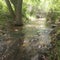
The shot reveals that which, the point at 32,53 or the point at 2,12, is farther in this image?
the point at 2,12

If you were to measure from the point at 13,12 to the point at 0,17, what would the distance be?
1.23 meters

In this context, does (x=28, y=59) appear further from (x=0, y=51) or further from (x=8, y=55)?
(x=0, y=51)

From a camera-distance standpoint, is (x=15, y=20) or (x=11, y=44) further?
(x=15, y=20)

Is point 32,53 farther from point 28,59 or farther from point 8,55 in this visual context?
point 8,55

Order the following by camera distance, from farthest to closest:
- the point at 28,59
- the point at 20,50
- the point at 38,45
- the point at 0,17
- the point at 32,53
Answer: the point at 0,17
the point at 38,45
the point at 20,50
the point at 32,53
the point at 28,59

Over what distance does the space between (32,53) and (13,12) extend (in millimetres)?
8451

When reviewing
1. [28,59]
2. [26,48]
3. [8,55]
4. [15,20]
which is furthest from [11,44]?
[15,20]

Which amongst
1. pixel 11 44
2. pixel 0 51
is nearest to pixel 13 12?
pixel 11 44

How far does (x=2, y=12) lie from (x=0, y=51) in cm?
906

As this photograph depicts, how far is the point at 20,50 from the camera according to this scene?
594 centimetres

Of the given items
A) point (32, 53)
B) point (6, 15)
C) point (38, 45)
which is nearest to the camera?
point (32, 53)

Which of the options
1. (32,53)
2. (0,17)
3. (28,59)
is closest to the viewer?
(28,59)

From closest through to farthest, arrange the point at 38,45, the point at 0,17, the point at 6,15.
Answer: the point at 38,45 → the point at 0,17 → the point at 6,15

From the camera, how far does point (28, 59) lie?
513 centimetres
